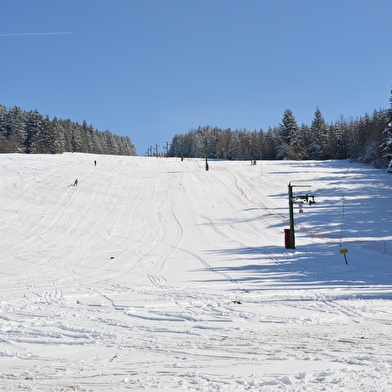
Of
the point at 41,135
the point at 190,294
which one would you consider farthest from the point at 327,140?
the point at 190,294

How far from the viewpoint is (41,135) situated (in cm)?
8112

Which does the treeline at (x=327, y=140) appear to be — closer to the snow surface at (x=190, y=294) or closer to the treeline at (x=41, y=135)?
the treeline at (x=41, y=135)

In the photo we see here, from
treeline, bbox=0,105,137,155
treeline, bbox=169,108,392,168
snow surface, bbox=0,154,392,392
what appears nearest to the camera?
snow surface, bbox=0,154,392,392

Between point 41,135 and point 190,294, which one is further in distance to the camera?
point 41,135

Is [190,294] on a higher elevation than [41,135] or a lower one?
lower

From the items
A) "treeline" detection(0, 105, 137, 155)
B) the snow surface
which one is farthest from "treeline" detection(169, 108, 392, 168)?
the snow surface

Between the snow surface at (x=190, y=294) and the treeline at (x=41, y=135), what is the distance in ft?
155

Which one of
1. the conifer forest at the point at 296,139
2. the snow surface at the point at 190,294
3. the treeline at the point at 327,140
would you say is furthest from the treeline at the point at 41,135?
the snow surface at the point at 190,294

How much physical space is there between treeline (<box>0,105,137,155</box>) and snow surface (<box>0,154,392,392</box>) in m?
47.1

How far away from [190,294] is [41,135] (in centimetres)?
7862

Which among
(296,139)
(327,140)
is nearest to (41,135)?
(296,139)

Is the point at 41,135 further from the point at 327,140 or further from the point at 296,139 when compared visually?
the point at 327,140

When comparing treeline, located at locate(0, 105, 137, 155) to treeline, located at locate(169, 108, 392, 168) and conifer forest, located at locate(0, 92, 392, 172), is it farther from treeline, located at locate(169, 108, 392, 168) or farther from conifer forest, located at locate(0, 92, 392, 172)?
treeline, located at locate(169, 108, 392, 168)

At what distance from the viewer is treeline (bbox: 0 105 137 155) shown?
8106 cm
